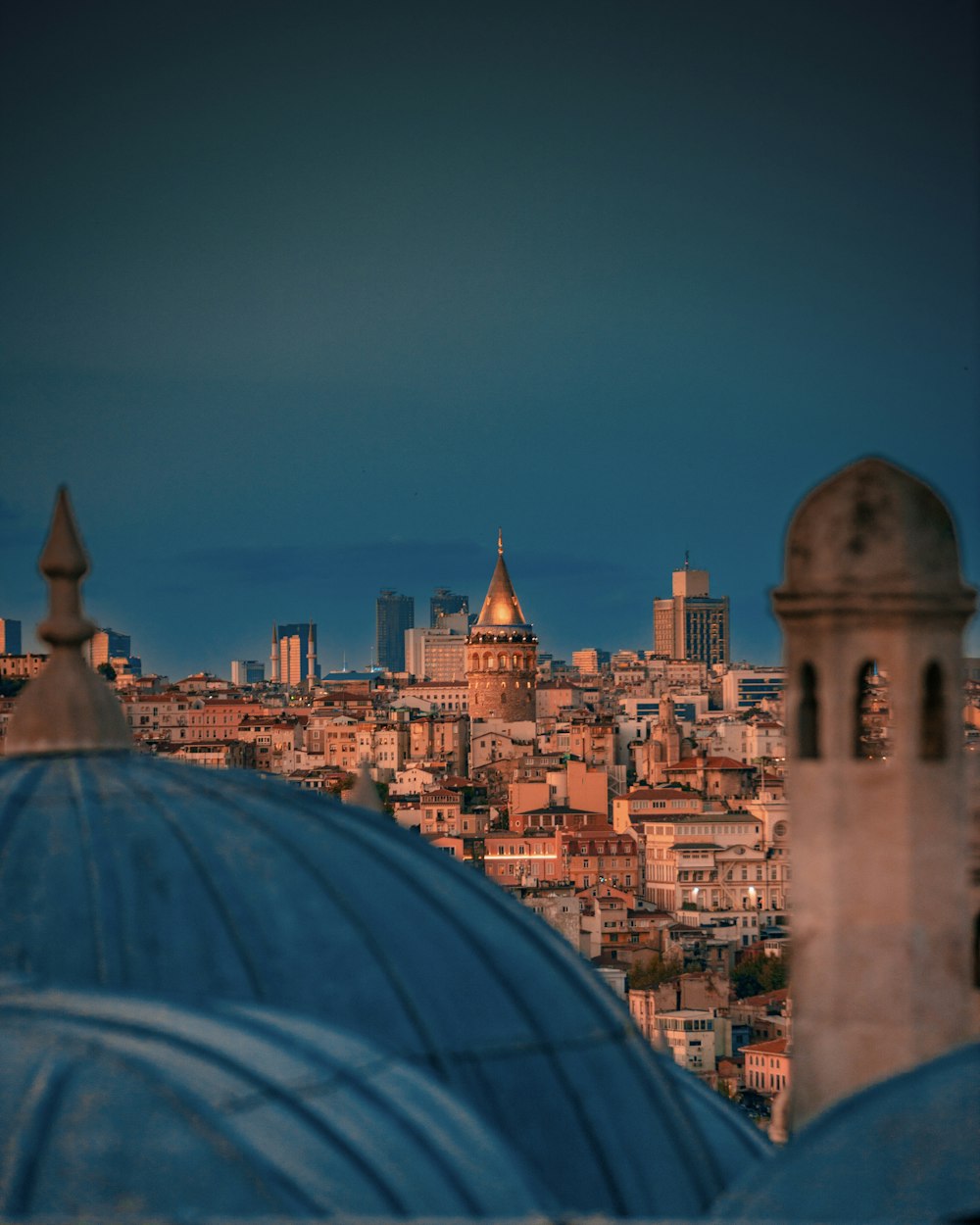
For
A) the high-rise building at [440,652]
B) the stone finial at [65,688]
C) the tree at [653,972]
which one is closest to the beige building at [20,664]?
the tree at [653,972]

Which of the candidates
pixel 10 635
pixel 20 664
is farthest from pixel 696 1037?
pixel 10 635

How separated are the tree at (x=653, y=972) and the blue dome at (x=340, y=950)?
52406 mm

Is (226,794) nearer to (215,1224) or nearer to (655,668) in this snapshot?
(215,1224)

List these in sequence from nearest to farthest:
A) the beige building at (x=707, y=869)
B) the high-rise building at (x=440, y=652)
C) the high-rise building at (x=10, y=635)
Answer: the beige building at (x=707, y=869) → the high-rise building at (x=10, y=635) → the high-rise building at (x=440, y=652)

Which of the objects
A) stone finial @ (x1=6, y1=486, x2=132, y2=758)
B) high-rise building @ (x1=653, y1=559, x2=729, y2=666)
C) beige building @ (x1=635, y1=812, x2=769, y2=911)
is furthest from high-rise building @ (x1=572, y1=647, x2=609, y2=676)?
stone finial @ (x1=6, y1=486, x2=132, y2=758)

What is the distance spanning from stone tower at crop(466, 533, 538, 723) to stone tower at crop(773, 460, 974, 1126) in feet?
319

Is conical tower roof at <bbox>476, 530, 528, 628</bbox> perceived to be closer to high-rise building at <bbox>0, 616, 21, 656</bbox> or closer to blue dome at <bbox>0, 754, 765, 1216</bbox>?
high-rise building at <bbox>0, 616, 21, 656</bbox>

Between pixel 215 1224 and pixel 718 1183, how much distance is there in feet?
7.48

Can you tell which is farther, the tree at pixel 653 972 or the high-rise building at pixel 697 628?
the high-rise building at pixel 697 628

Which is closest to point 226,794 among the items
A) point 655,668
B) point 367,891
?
point 367,891

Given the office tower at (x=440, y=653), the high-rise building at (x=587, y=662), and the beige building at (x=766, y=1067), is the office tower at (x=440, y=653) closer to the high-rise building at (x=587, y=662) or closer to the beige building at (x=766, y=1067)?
the high-rise building at (x=587, y=662)

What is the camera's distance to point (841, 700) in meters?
5.36

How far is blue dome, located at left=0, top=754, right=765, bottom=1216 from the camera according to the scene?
5297mm

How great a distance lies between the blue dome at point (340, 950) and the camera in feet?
17.4
